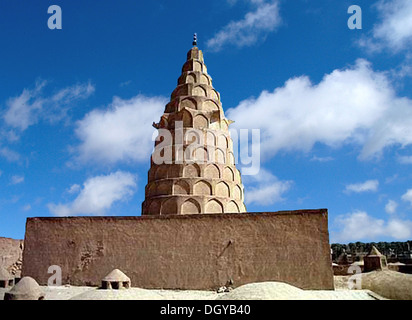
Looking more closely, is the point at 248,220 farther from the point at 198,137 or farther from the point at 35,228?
the point at 35,228

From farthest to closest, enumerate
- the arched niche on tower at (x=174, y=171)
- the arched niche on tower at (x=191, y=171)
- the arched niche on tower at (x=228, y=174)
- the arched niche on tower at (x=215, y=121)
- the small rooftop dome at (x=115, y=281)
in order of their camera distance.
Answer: the arched niche on tower at (x=215, y=121)
the arched niche on tower at (x=228, y=174)
the arched niche on tower at (x=174, y=171)
the arched niche on tower at (x=191, y=171)
the small rooftop dome at (x=115, y=281)

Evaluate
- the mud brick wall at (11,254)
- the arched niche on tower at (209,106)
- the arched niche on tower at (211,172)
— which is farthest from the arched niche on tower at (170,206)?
the mud brick wall at (11,254)

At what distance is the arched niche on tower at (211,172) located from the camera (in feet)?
52.4

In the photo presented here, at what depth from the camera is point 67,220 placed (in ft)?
43.0

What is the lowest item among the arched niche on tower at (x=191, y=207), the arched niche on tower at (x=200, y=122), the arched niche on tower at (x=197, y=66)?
the arched niche on tower at (x=191, y=207)

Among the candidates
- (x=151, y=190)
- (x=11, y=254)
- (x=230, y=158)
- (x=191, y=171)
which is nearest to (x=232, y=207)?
(x=191, y=171)

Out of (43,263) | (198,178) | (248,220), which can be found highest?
(198,178)

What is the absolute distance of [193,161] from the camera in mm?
16031

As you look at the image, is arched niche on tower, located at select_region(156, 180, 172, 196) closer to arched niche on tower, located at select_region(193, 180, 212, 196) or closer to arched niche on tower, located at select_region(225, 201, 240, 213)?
arched niche on tower, located at select_region(193, 180, 212, 196)

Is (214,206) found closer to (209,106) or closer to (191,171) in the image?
(191,171)

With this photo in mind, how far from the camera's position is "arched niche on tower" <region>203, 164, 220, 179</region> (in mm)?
15966

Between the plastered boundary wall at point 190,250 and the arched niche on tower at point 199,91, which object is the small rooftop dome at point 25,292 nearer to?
the plastered boundary wall at point 190,250
